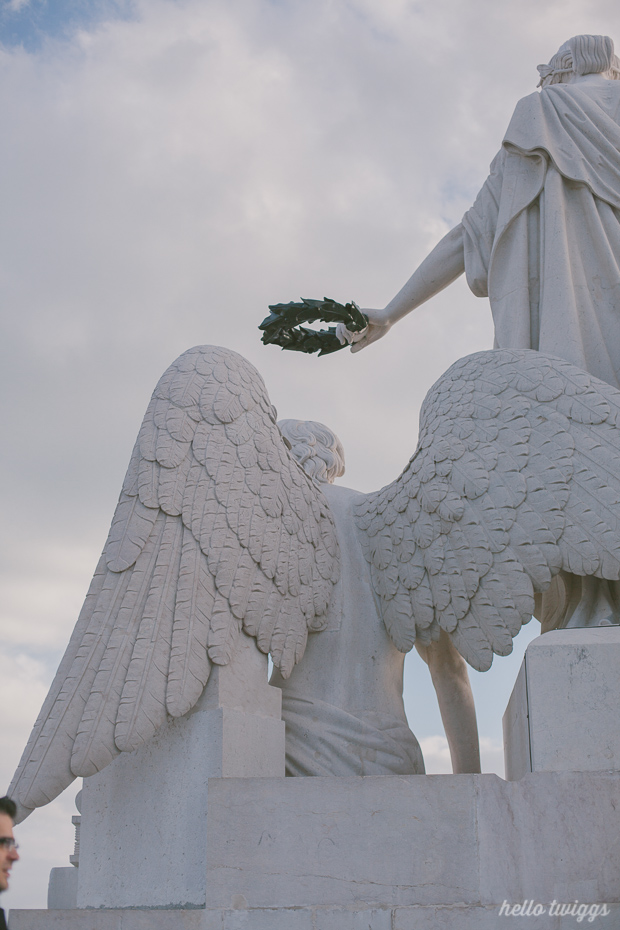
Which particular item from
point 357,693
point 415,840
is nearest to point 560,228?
point 357,693

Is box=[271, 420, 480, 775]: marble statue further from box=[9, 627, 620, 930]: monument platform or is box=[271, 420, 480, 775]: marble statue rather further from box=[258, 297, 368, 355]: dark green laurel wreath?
box=[258, 297, 368, 355]: dark green laurel wreath

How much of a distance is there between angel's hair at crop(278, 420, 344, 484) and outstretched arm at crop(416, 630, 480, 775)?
54.3 inches

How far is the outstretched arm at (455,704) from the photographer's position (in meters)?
6.26

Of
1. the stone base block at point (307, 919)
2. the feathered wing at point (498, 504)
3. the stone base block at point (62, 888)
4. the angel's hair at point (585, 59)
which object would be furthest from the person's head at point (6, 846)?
the angel's hair at point (585, 59)

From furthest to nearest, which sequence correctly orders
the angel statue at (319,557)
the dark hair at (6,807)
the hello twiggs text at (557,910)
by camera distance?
the angel statue at (319,557)
the hello twiggs text at (557,910)
the dark hair at (6,807)

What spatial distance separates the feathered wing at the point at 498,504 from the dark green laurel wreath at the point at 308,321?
1243mm

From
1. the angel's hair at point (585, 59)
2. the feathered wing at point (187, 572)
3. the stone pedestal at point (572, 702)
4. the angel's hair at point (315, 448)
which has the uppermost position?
the angel's hair at point (585, 59)

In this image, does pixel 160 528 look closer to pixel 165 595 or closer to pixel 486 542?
pixel 165 595

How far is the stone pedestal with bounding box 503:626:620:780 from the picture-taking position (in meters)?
4.66

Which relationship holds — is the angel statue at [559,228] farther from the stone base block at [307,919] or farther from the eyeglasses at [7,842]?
the eyeglasses at [7,842]

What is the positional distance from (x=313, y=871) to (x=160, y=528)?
1704mm

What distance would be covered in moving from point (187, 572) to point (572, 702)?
1815 mm

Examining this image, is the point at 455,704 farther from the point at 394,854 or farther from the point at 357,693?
the point at 394,854

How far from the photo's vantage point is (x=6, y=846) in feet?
9.23
